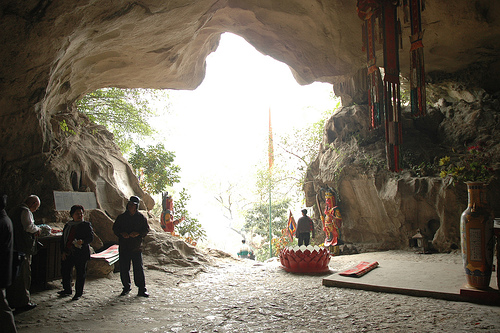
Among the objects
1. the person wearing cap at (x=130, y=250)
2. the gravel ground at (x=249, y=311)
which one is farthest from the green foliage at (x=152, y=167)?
the person wearing cap at (x=130, y=250)

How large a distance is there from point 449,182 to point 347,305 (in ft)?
19.0

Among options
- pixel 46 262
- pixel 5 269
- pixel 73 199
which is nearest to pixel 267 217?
pixel 73 199

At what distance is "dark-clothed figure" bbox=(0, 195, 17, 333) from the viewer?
9.62ft

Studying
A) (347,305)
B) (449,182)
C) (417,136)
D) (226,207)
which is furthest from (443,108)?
(226,207)

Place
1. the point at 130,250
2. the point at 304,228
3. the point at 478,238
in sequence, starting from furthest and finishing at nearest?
the point at 304,228 < the point at 130,250 < the point at 478,238

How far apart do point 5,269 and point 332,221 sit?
30.1ft

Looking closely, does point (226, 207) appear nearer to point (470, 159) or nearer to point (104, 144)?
point (104, 144)

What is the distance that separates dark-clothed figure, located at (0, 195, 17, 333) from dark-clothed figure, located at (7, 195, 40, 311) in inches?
38.5

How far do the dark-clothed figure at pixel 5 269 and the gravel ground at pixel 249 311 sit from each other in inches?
24.5

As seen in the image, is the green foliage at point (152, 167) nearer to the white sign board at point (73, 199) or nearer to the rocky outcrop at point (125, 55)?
the rocky outcrop at point (125, 55)

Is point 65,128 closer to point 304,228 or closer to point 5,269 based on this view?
point 5,269

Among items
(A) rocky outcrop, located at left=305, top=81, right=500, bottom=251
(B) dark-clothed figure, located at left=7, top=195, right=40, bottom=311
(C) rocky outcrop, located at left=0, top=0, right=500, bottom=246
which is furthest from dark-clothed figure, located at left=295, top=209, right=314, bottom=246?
(B) dark-clothed figure, located at left=7, top=195, right=40, bottom=311

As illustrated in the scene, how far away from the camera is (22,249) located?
4.16m

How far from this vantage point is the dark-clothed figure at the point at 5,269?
2.93 metres
